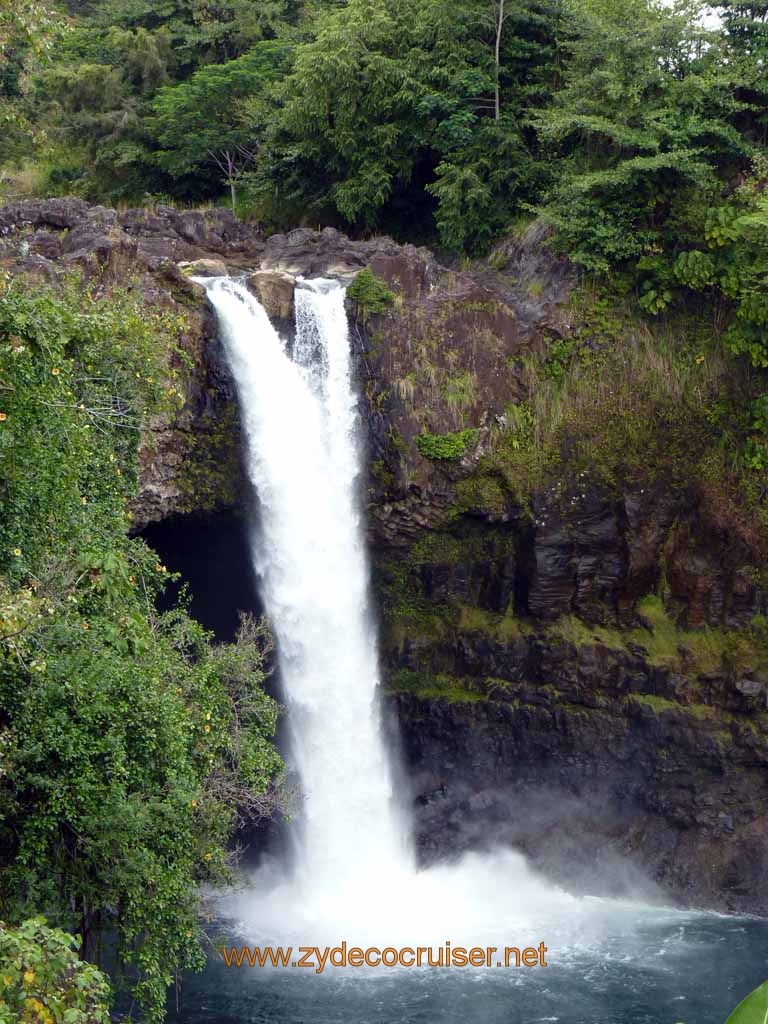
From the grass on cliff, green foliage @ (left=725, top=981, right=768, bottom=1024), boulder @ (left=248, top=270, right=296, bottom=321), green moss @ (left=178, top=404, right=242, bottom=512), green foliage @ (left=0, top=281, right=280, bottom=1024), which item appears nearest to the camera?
green foliage @ (left=725, top=981, right=768, bottom=1024)

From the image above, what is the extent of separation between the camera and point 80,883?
10.8 metres

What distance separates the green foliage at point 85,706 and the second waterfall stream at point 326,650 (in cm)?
555

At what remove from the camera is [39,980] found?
25.2ft

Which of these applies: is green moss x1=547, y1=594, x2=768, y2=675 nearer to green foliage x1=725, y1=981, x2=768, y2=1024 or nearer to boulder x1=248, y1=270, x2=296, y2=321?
boulder x1=248, y1=270, x2=296, y2=321

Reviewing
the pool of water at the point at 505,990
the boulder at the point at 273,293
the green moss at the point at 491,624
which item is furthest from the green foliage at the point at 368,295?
the pool of water at the point at 505,990

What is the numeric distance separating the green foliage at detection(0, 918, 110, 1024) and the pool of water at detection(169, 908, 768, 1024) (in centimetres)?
786

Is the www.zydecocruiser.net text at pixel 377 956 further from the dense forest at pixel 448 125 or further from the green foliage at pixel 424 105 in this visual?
the green foliage at pixel 424 105

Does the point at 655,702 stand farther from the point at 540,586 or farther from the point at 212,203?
the point at 212,203

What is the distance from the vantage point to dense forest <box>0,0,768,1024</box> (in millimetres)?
10398

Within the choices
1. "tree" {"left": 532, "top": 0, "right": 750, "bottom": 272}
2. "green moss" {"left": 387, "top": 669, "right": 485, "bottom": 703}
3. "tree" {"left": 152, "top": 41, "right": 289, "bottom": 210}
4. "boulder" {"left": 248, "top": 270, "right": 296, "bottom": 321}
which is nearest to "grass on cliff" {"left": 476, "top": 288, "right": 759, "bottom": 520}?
"tree" {"left": 532, "top": 0, "right": 750, "bottom": 272}

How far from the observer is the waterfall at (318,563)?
18891 mm

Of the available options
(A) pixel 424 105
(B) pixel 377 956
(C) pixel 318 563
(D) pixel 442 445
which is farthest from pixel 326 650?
(A) pixel 424 105

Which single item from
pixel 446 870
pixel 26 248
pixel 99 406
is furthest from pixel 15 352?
pixel 446 870

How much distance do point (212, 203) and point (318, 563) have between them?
529 inches
